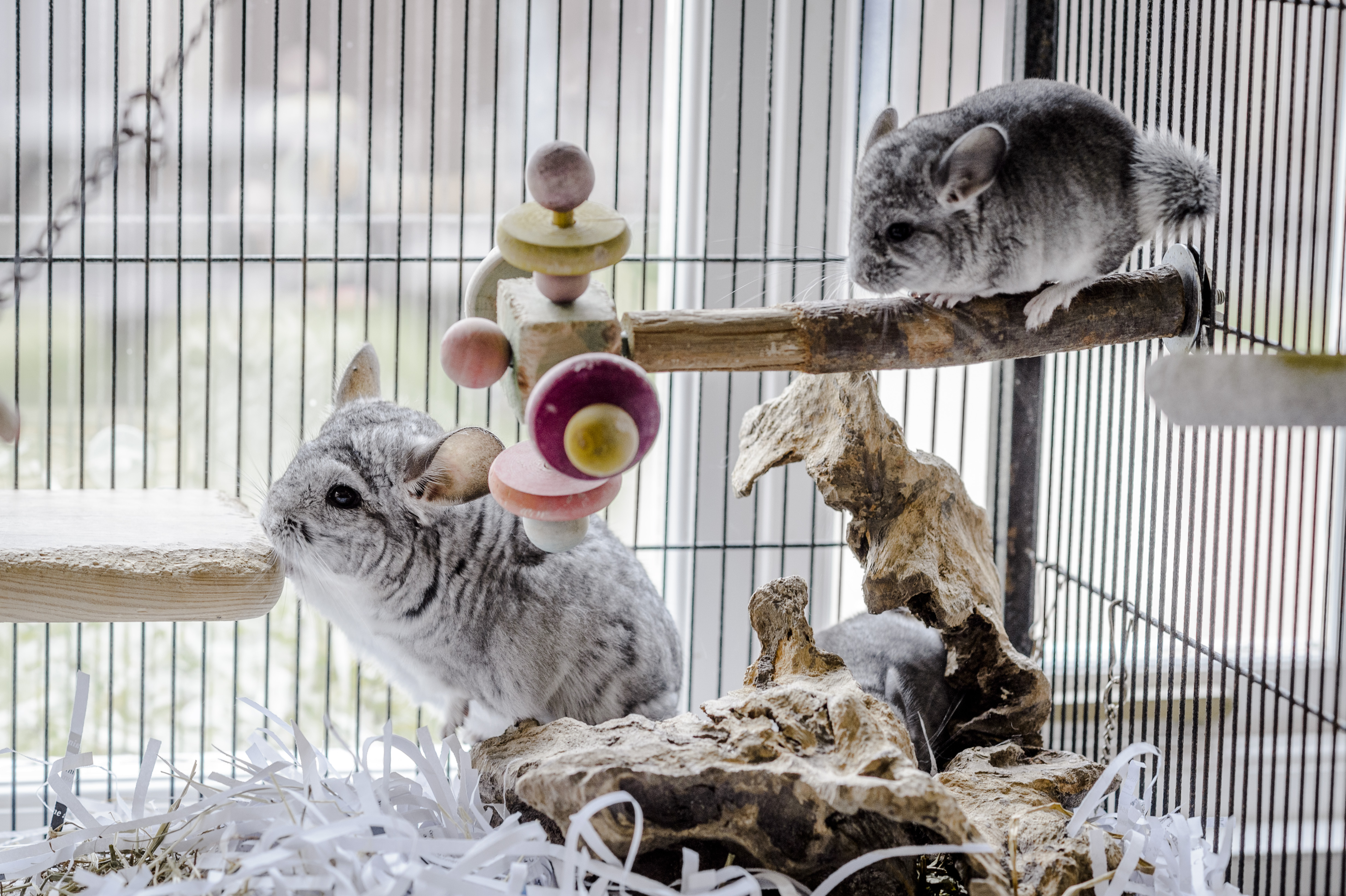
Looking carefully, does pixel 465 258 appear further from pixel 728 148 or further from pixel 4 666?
pixel 4 666

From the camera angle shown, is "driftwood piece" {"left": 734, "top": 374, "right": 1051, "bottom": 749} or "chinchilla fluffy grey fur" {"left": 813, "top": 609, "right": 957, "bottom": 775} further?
"chinchilla fluffy grey fur" {"left": 813, "top": 609, "right": 957, "bottom": 775}

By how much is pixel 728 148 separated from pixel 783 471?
71 centimetres

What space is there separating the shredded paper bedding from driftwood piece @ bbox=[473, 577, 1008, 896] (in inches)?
1.0

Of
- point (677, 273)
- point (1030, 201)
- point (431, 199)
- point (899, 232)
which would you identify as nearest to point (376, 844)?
point (899, 232)

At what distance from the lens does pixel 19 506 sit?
5.45ft

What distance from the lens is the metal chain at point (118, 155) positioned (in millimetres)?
1986

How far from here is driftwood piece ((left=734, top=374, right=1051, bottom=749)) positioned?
159 cm

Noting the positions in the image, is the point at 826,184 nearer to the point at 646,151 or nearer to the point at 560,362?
the point at 646,151

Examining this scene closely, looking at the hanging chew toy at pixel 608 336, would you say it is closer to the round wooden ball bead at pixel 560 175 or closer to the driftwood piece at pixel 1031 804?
the round wooden ball bead at pixel 560 175

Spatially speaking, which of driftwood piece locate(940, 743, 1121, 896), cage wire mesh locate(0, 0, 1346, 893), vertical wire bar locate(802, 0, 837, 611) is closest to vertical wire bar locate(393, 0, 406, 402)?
cage wire mesh locate(0, 0, 1346, 893)

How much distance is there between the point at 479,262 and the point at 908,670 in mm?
1213

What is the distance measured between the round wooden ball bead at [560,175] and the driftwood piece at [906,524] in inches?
26.0

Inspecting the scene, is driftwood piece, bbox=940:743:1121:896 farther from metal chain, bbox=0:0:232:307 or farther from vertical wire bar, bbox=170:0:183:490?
metal chain, bbox=0:0:232:307

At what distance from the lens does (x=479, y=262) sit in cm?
241
